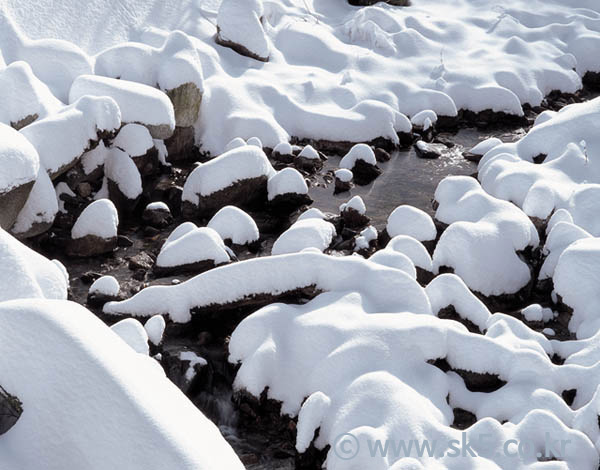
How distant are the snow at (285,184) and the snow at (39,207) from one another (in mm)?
2408

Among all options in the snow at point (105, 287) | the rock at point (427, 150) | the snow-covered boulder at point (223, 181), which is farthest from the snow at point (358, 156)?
the snow at point (105, 287)

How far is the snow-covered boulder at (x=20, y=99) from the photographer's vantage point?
800cm

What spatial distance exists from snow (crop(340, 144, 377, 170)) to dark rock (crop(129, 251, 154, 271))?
3142 millimetres

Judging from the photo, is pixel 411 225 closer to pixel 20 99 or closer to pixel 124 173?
pixel 124 173

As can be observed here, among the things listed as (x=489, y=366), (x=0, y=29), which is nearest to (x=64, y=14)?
(x=0, y=29)

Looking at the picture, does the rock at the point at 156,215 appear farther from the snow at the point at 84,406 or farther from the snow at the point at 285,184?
the snow at the point at 84,406

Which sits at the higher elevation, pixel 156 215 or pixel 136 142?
pixel 136 142

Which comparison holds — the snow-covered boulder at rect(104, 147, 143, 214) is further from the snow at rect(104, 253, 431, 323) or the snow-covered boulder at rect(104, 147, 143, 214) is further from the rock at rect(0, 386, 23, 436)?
the rock at rect(0, 386, 23, 436)

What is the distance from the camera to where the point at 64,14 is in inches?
414

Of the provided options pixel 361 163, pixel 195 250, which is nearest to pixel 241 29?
pixel 361 163

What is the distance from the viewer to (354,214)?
316 inches

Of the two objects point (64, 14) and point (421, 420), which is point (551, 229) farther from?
point (64, 14)

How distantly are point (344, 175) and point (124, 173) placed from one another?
2673mm

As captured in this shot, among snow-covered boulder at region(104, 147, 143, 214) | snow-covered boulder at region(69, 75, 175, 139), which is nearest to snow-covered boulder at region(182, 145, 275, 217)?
snow-covered boulder at region(104, 147, 143, 214)
